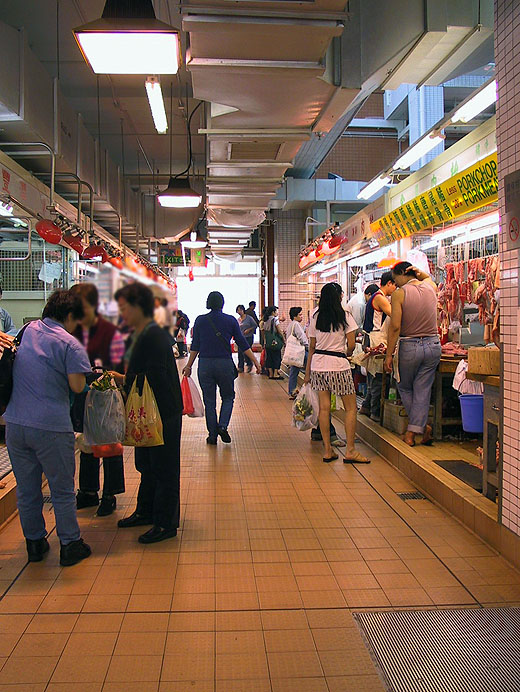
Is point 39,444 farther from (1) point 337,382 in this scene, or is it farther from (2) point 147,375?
(1) point 337,382

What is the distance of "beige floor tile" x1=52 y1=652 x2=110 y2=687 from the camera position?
2.54 metres

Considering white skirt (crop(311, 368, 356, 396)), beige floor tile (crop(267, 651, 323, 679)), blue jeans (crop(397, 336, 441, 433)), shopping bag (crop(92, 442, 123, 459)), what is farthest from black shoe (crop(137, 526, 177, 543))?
blue jeans (crop(397, 336, 441, 433))

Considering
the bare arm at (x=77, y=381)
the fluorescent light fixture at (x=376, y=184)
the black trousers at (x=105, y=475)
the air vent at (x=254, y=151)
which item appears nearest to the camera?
the bare arm at (x=77, y=381)

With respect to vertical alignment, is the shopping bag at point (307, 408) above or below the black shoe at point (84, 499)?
above

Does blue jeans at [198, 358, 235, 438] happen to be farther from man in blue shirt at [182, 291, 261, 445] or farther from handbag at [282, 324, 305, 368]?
handbag at [282, 324, 305, 368]

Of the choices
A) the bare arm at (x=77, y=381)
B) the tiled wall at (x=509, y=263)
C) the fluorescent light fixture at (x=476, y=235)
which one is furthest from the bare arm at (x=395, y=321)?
the bare arm at (x=77, y=381)

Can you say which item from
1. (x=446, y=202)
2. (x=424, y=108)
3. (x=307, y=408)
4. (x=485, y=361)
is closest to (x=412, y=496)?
(x=485, y=361)

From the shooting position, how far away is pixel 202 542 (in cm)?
407

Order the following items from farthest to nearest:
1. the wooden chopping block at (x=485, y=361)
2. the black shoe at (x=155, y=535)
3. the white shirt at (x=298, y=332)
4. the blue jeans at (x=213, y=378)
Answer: the white shirt at (x=298, y=332)
the blue jeans at (x=213, y=378)
the wooden chopping block at (x=485, y=361)
the black shoe at (x=155, y=535)

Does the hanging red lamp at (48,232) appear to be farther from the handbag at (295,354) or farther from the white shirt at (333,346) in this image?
the handbag at (295,354)

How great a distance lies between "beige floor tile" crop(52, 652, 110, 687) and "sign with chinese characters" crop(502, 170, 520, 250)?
3001mm

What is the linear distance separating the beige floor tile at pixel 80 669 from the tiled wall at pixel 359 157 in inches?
619

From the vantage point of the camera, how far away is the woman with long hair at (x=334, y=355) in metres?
5.93

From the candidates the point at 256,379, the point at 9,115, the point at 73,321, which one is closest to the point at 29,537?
the point at 73,321
